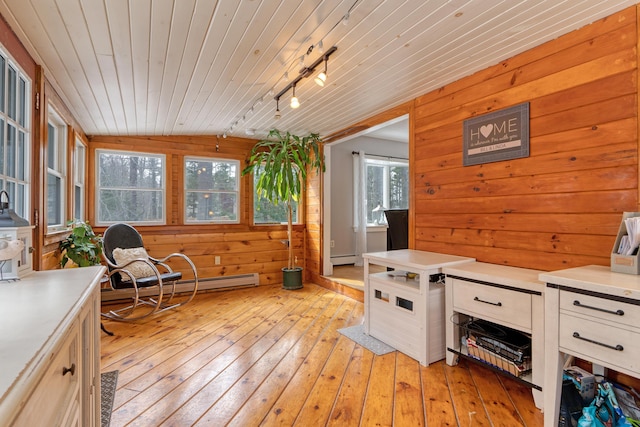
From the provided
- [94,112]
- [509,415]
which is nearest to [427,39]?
→ [509,415]

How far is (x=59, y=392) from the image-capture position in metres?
0.84

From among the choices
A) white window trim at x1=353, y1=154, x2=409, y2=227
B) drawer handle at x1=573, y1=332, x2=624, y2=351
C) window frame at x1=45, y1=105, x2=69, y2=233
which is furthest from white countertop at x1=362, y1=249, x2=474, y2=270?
white window trim at x1=353, y1=154, x2=409, y2=227

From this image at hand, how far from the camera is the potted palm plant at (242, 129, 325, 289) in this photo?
168 inches

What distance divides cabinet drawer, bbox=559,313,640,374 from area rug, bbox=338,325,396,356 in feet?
4.17

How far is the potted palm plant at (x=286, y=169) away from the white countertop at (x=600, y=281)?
316 centimetres

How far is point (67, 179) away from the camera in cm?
308

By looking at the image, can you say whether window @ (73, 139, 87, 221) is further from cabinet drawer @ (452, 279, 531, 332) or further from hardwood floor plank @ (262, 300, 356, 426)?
cabinet drawer @ (452, 279, 531, 332)

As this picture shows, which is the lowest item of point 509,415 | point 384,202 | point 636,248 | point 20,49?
point 509,415

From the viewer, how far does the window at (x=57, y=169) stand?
2824mm

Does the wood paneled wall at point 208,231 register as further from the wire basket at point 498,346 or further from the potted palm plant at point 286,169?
the wire basket at point 498,346

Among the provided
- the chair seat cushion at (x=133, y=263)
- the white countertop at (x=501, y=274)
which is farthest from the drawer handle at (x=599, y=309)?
the chair seat cushion at (x=133, y=263)

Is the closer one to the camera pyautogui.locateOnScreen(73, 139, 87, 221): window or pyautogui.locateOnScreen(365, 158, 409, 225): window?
pyautogui.locateOnScreen(73, 139, 87, 221): window

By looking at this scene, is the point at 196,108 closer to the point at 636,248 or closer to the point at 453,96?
the point at 453,96

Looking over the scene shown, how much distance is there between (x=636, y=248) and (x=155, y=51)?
2874 mm
